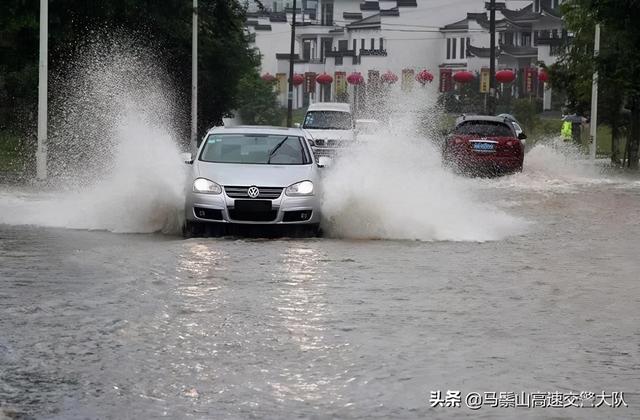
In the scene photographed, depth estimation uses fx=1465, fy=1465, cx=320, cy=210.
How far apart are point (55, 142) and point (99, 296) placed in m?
25.1

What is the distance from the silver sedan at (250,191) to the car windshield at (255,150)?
1cm

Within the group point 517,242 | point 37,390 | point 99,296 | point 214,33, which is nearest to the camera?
point 37,390

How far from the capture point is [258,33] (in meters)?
132

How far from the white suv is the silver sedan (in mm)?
17063

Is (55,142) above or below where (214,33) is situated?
below

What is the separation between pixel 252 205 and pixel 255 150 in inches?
57.4

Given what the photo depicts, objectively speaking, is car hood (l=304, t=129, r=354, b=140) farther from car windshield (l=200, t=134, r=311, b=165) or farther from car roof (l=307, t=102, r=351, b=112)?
car windshield (l=200, t=134, r=311, b=165)

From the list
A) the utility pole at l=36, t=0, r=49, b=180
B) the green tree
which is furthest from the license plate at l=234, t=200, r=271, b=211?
the green tree

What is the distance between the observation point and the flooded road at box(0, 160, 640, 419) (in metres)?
8.27

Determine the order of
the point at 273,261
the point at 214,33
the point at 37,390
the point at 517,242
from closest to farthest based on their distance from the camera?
the point at 37,390 < the point at 273,261 < the point at 517,242 < the point at 214,33

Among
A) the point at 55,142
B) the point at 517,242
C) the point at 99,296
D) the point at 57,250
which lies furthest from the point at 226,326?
the point at 55,142

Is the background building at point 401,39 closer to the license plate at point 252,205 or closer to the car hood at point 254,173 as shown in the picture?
the car hood at point 254,173

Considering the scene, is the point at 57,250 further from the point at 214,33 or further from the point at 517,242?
the point at 214,33

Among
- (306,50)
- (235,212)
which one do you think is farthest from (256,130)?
(306,50)
